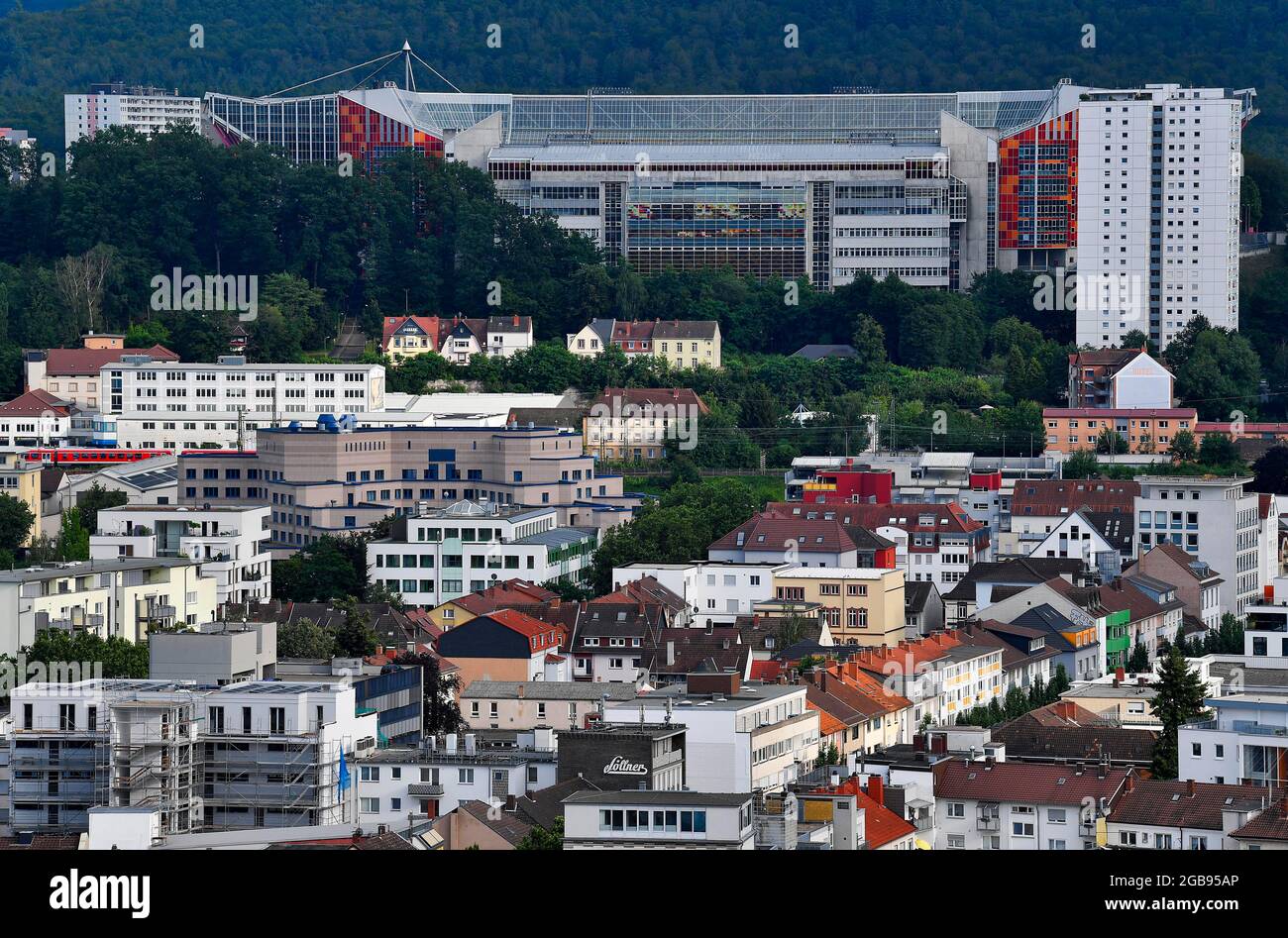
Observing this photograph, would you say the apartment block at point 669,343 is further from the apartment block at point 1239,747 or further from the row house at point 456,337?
the apartment block at point 1239,747

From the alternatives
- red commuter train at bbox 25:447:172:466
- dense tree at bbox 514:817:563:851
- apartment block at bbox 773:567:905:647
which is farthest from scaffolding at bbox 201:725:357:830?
red commuter train at bbox 25:447:172:466

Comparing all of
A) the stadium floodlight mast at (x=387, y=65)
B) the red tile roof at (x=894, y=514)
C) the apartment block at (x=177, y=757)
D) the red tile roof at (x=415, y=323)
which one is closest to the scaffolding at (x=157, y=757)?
the apartment block at (x=177, y=757)

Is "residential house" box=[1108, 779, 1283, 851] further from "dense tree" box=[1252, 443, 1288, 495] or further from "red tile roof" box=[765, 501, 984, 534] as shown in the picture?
"dense tree" box=[1252, 443, 1288, 495]

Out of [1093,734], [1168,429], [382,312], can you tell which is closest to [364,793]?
[1093,734]

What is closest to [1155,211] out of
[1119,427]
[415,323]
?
[1119,427]

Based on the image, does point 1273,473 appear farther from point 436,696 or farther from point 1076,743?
point 1076,743
